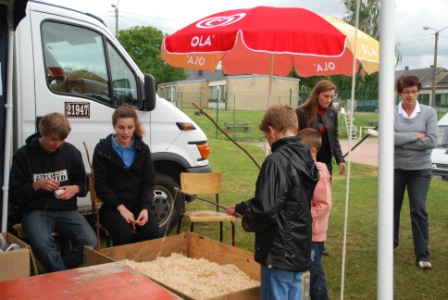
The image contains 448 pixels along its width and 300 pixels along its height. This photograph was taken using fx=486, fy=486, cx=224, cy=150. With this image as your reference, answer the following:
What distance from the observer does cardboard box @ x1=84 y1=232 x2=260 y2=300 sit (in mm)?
3988

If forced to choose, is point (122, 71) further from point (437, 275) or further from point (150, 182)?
point (437, 275)

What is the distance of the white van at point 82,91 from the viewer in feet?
Answer: 15.1

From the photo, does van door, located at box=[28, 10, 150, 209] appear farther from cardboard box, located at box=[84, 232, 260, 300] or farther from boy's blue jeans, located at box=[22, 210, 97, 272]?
cardboard box, located at box=[84, 232, 260, 300]

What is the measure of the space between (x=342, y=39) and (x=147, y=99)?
2.28m

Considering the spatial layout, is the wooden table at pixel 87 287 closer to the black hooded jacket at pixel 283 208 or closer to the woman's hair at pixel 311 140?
the black hooded jacket at pixel 283 208

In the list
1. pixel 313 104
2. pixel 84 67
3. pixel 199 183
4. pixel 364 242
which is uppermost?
pixel 84 67

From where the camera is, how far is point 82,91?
505cm

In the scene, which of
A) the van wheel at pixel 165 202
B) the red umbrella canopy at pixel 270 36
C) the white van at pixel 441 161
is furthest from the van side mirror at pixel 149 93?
the white van at pixel 441 161

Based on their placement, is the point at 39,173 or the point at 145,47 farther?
the point at 145,47

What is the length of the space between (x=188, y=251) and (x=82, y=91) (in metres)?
1.98

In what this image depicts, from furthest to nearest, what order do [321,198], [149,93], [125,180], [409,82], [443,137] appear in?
[443,137] < [149,93] < [409,82] < [125,180] < [321,198]

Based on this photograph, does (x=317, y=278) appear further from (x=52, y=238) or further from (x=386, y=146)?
(x=52, y=238)

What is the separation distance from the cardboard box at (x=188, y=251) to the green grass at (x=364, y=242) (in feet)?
2.76

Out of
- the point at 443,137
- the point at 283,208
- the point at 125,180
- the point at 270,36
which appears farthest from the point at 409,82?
the point at 443,137
